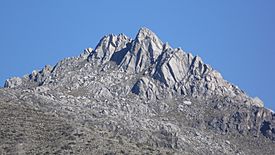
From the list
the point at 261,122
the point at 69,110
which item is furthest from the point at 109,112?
the point at 261,122

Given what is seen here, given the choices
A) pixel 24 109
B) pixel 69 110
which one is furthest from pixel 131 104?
pixel 24 109

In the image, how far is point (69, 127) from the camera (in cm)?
12731

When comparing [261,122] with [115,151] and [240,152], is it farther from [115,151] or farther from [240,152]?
[115,151]

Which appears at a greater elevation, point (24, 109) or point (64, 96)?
point (64, 96)

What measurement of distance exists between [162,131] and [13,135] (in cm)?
6030

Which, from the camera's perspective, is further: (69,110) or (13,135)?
(69,110)

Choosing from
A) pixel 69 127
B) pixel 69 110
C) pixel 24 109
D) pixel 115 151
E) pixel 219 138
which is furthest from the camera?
pixel 219 138

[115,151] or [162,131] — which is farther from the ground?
[162,131]

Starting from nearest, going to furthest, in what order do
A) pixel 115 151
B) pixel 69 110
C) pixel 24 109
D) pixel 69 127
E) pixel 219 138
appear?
pixel 115 151
pixel 69 127
pixel 24 109
pixel 69 110
pixel 219 138

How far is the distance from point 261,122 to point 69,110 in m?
50.2

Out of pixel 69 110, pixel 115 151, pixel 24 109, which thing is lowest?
pixel 115 151

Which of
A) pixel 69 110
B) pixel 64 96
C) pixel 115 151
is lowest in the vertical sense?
pixel 115 151

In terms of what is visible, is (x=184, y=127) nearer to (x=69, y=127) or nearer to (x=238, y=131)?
(x=238, y=131)

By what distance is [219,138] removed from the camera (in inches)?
7357
